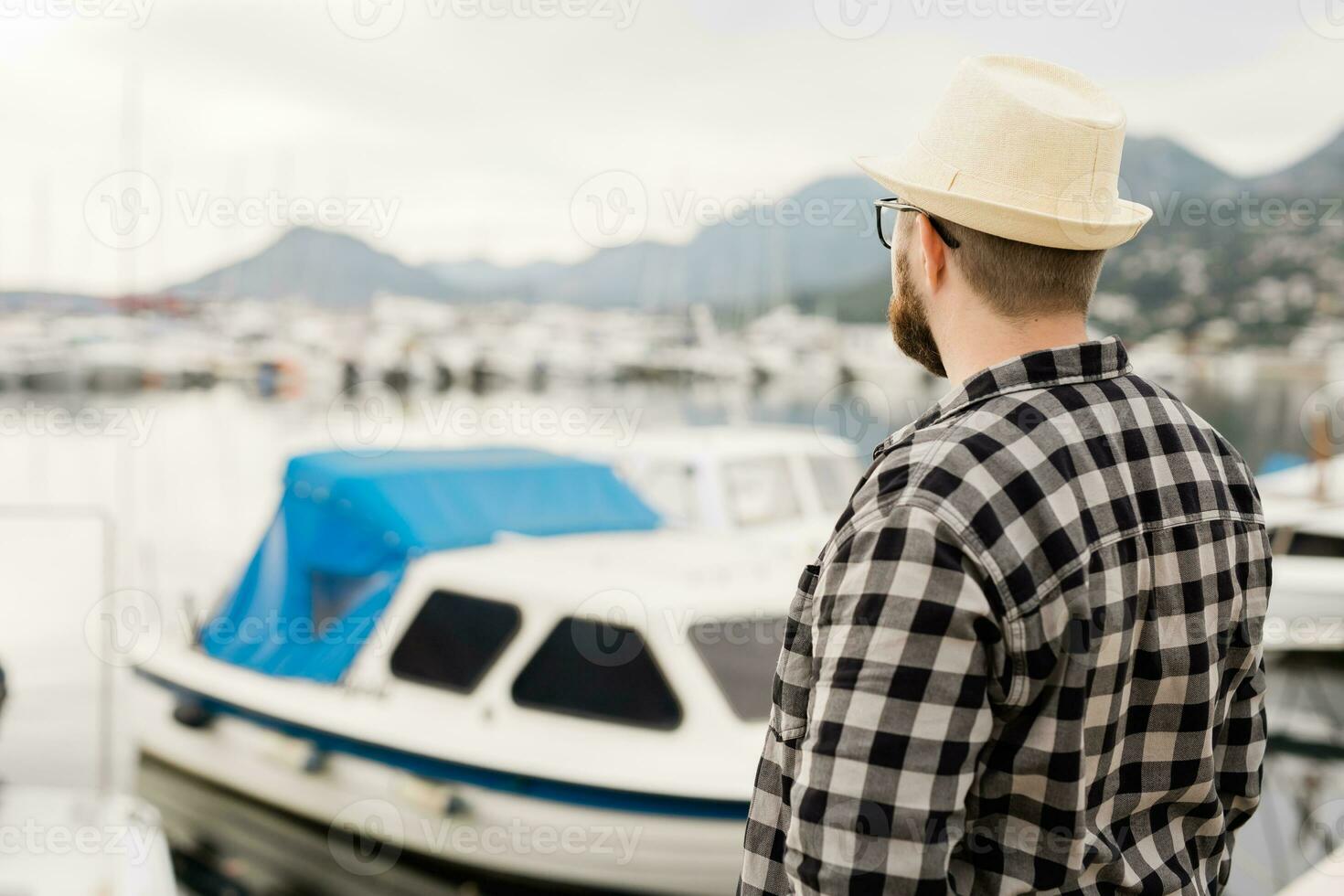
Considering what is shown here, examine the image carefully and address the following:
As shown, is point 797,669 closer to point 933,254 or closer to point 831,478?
point 933,254

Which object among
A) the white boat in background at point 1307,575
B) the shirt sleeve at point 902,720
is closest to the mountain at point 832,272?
the white boat in background at point 1307,575

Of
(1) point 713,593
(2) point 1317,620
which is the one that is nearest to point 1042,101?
(1) point 713,593

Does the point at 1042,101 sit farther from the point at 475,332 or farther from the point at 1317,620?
the point at 475,332

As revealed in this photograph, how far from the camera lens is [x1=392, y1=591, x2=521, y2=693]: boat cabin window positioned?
5.42 m

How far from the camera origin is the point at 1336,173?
12369cm

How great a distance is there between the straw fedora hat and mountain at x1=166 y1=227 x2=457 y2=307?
41271mm

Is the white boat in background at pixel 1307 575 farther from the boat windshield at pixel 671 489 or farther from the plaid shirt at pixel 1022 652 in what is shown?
the plaid shirt at pixel 1022 652

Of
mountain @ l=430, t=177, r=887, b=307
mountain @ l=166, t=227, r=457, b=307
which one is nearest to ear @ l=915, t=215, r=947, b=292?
mountain @ l=430, t=177, r=887, b=307

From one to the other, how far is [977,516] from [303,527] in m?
5.85

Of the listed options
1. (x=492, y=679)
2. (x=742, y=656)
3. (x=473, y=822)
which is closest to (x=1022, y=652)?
(x=742, y=656)

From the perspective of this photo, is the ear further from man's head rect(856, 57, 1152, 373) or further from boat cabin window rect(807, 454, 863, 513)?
boat cabin window rect(807, 454, 863, 513)

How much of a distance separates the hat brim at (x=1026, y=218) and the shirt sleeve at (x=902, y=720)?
39 cm

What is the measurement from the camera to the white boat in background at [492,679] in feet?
16.5

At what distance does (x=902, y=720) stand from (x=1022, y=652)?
0.48ft
